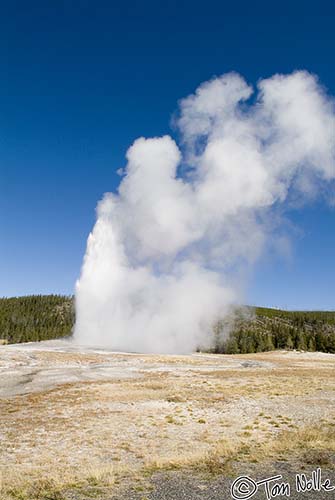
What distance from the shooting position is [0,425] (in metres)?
22.6

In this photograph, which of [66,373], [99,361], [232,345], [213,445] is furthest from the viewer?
[232,345]

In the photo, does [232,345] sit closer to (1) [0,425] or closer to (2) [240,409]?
(2) [240,409]

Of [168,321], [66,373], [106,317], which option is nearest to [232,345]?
[168,321]

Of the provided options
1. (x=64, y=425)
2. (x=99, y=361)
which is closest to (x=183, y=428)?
(x=64, y=425)

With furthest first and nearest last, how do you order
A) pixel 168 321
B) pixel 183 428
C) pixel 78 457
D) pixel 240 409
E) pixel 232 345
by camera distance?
pixel 232 345, pixel 168 321, pixel 240 409, pixel 183 428, pixel 78 457

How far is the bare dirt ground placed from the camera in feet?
44.0

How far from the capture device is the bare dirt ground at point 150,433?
527 inches

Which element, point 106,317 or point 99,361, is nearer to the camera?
point 99,361

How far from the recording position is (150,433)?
2100cm

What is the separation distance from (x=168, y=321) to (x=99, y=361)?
65.2 meters

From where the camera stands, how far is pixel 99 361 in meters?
65.7

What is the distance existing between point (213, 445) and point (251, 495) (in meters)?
7.07

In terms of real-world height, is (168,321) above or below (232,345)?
Answer: above

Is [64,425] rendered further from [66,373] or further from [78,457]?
[66,373]
